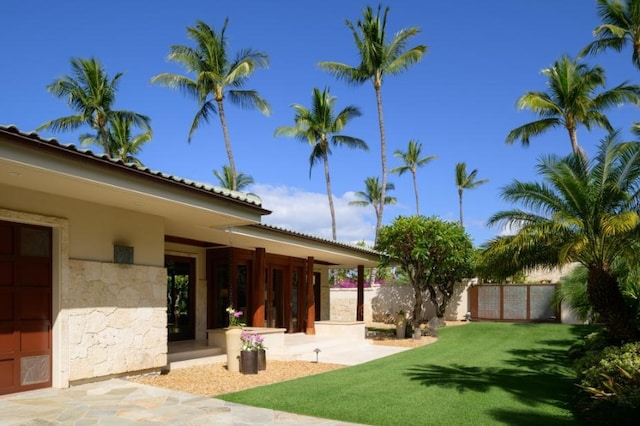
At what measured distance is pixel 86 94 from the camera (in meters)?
31.4

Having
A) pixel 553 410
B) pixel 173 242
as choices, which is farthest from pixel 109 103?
pixel 553 410

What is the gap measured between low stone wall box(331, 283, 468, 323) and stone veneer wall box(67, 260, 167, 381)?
19.4 meters

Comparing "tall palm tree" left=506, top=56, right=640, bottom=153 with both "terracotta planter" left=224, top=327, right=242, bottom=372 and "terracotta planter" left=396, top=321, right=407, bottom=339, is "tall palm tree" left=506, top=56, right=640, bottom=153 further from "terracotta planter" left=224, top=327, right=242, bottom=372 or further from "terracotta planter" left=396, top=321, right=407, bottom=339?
"terracotta planter" left=224, top=327, right=242, bottom=372

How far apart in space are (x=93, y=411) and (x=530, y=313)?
21.6m

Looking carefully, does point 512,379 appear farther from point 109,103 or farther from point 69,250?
point 109,103

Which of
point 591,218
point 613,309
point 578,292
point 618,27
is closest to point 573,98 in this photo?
point 618,27

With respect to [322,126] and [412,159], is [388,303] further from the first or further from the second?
[412,159]

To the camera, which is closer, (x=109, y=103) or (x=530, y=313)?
(x=530, y=313)

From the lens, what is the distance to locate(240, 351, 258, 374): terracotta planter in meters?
11.6

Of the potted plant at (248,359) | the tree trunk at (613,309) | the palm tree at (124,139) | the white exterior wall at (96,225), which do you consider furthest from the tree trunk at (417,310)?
the palm tree at (124,139)

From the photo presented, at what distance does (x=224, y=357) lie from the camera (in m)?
13.2

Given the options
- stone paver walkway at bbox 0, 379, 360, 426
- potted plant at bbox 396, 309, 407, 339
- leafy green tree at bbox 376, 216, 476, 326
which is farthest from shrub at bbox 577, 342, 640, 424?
potted plant at bbox 396, 309, 407, 339

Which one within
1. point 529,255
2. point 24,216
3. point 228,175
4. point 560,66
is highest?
point 560,66

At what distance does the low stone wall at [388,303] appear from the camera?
27.4m
